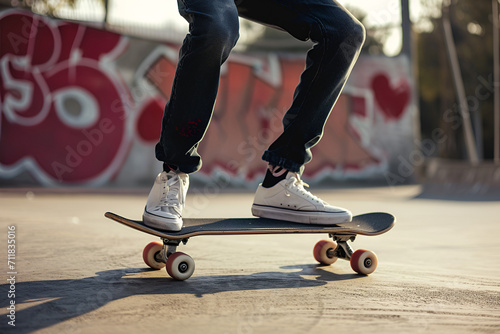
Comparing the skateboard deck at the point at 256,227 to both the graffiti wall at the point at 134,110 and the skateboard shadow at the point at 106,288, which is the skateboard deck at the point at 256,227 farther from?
the graffiti wall at the point at 134,110

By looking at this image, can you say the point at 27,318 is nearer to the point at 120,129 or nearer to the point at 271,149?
the point at 271,149

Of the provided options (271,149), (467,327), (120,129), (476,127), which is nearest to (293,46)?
(120,129)

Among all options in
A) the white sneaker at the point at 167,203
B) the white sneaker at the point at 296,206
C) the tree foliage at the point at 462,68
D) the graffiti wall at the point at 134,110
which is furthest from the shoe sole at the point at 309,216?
the tree foliage at the point at 462,68

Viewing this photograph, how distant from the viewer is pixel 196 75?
6.86 feet

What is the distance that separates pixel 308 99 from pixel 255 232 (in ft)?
2.25

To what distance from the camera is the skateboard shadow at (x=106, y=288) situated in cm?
146

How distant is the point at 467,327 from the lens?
147 cm

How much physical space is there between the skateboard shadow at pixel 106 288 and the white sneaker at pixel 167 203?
0.20m

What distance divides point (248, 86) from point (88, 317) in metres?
11.7

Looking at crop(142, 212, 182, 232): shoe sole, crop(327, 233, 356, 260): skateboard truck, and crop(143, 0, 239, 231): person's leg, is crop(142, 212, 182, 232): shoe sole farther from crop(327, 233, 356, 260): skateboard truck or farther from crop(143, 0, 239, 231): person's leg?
crop(327, 233, 356, 260): skateboard truck

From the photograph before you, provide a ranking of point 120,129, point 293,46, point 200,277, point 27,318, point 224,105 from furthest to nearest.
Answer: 1. point 293,46
2. point 224,105
3. point 120,129
4. point 200,277
5. point 27,318

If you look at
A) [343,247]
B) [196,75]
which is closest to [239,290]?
[343,247]

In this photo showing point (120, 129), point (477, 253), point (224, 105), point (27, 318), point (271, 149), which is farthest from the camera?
point (224, 105)

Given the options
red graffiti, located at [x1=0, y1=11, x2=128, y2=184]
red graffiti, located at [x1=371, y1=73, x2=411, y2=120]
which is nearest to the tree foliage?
red graffiti, located at [x1=371, y1=73, x2=411, y2=120]
